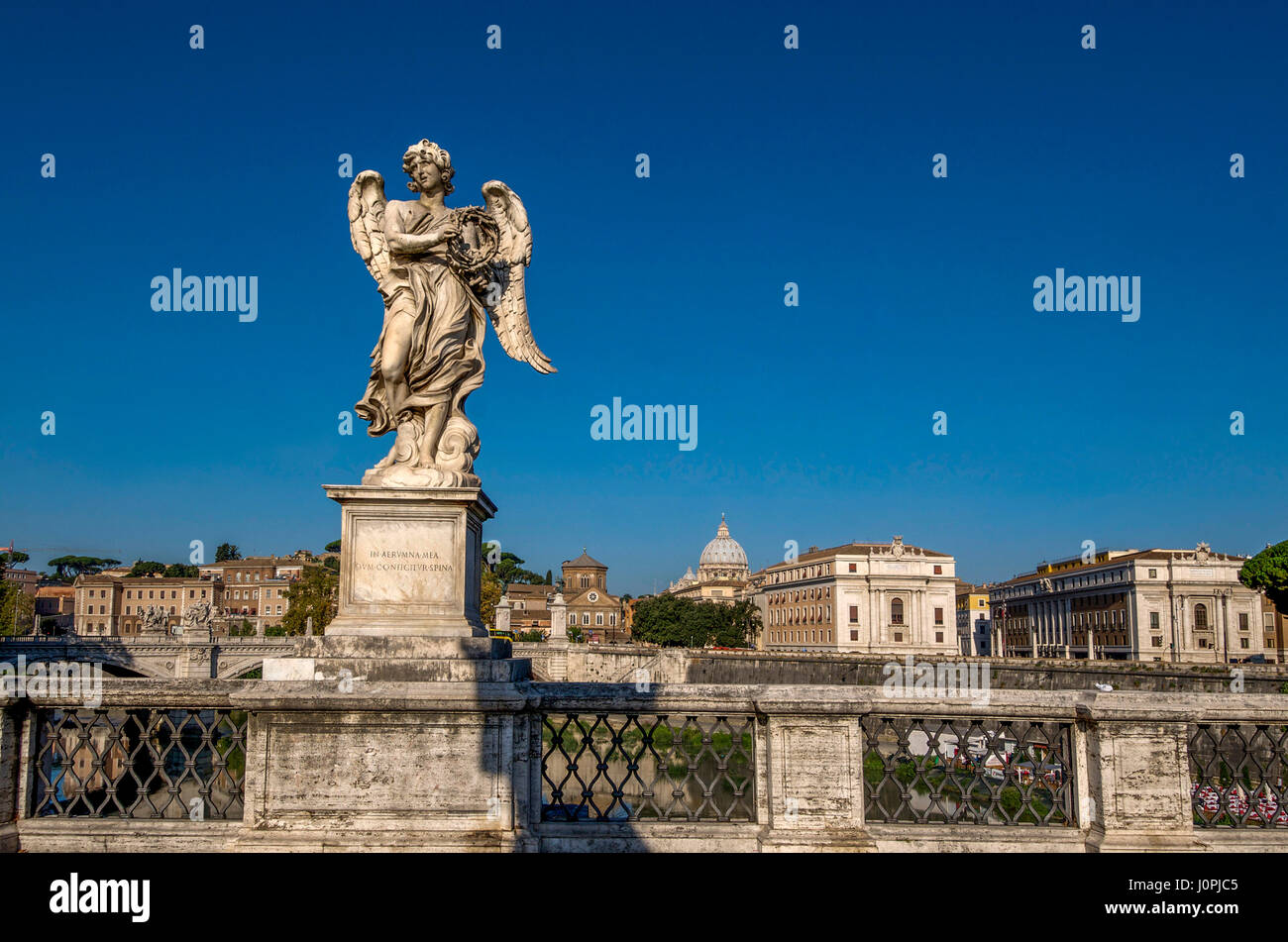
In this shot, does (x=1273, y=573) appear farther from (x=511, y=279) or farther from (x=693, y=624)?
(x=511, y=279)

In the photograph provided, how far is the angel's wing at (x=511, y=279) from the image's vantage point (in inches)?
295

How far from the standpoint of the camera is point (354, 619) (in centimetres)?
657

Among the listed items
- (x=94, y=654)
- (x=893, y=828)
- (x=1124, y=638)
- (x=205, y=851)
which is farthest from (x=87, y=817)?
(x=1124, y=638)

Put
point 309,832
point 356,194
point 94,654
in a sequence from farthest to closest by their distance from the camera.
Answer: point 94,654 → point 356,194 → point 309,832

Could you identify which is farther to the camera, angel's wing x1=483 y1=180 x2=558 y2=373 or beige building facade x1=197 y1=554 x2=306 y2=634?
beige building facade x1=197 y1=554 x2=306 y2=634

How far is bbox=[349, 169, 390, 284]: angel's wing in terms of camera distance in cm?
719

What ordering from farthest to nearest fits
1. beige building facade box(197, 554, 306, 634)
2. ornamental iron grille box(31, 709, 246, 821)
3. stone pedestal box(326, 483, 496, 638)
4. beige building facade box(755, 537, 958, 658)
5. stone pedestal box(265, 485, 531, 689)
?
beige building facade box(197, 554, 306, 634) < beige building facade box(755, 537, 958, 658) < stone pedestal box(326, 483, 496, 638) < stone pedestal box(265, 485, 531, 689) < ornamental iron grille box(31, 709, 246, 821)

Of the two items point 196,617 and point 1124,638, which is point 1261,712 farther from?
point 1124,638

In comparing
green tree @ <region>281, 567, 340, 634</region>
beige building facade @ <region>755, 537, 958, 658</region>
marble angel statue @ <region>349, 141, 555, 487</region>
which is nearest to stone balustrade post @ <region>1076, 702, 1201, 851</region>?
marble angel statue @ <region>349, 141, 555, 487</region>

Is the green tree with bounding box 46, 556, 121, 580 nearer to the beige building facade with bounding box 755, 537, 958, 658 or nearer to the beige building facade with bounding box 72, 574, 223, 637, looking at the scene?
the beige building facade with bounding box 72, 574, 223, 637

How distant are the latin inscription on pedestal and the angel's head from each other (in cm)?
262

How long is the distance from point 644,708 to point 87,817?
3813 millimetres

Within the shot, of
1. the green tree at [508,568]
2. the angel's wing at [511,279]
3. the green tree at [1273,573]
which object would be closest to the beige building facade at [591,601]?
the green tree at [508,568]

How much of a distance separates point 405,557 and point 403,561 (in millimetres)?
31
